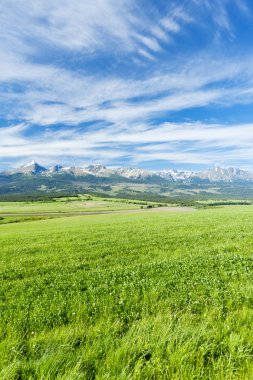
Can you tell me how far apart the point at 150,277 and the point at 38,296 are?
463cm

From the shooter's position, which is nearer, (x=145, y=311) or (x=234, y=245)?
(x=145, y=311)

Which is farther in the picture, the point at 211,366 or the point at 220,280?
the point at 220,280

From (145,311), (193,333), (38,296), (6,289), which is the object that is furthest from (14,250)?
(193,333)

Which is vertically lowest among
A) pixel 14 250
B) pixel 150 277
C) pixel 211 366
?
pixel 14 250

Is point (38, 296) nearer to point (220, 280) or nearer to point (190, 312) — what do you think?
point (190, 312)

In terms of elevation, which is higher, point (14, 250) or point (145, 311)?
point (145, 311)

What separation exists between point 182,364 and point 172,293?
4.02 m

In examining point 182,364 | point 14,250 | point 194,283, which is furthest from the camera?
point 14,250

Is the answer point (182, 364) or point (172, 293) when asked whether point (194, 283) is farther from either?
point (182, 364)

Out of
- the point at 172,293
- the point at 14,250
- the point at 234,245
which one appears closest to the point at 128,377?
the point at 172,293

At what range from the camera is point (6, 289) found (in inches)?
417

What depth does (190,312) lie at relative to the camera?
7.00m

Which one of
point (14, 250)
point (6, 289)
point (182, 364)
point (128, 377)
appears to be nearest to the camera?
point (128, 377)

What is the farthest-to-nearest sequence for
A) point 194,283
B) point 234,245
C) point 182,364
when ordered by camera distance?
point 234,245, point 194,283, point 182,364
